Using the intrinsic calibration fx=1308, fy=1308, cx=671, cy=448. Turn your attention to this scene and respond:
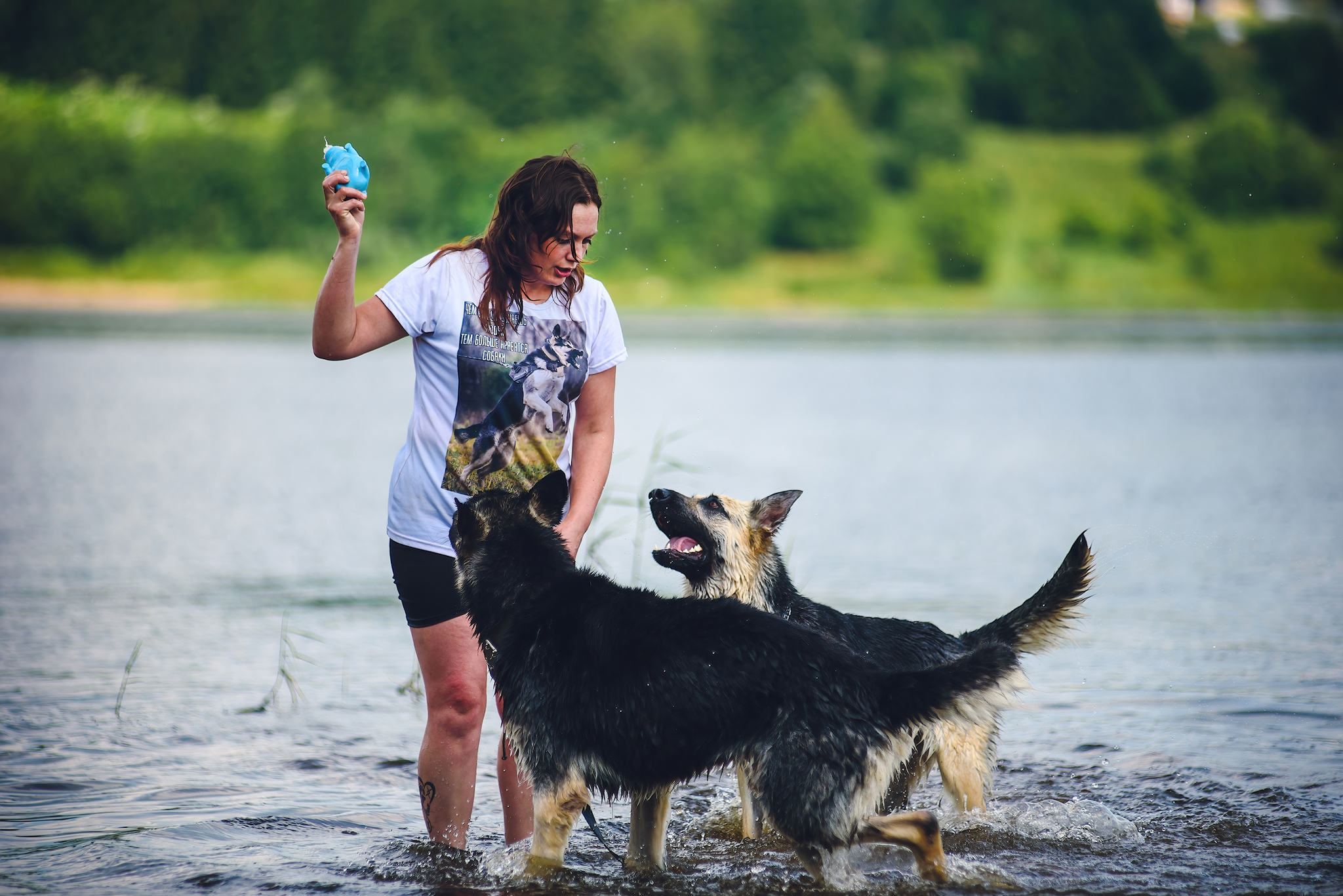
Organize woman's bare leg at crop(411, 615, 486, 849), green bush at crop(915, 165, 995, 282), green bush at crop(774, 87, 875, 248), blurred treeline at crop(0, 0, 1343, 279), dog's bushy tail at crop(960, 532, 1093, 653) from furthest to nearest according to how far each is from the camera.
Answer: green bush at crop(774, 87, 875, 248) → green bush at crop(915, 165, 995, 282) → blurred treeline at crop(0, 0, 1343, 279) → dog's bushy tail at crop(960, 532, 1093, 653) → woman's bare leg at crop(411, 615, 486, 849)

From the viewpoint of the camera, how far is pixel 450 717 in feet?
15.7

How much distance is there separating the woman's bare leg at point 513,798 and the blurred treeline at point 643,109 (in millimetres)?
45448

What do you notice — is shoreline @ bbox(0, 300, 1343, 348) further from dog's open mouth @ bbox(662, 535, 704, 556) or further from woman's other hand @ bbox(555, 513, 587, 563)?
woman's other hand @ bbox(555, 513, 587, 563)

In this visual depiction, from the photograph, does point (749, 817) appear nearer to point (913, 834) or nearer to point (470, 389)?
point (913, 834)

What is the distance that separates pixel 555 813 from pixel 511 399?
1427mm

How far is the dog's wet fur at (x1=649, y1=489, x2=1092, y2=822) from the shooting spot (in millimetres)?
5289

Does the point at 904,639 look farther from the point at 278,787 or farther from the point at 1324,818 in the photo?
the point at 278,787

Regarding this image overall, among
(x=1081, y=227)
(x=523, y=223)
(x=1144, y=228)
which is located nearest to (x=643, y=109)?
(x=1081, y=227)

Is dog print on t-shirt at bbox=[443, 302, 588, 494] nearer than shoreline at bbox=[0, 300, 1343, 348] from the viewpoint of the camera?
Yes

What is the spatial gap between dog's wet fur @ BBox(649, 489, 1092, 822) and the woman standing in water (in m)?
0.86

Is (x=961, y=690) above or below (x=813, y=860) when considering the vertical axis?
above

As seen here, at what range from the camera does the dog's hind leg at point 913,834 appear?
→ 4414 millimetres

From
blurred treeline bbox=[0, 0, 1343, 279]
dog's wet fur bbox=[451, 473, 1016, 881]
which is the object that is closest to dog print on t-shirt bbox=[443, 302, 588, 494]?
dog's wet fur bbox=[451, 473, 1016, 881]

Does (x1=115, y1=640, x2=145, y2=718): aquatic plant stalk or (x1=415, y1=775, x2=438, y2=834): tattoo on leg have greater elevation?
(x1=415, y1=775, x2=438, y2=834): tattoo on leg
